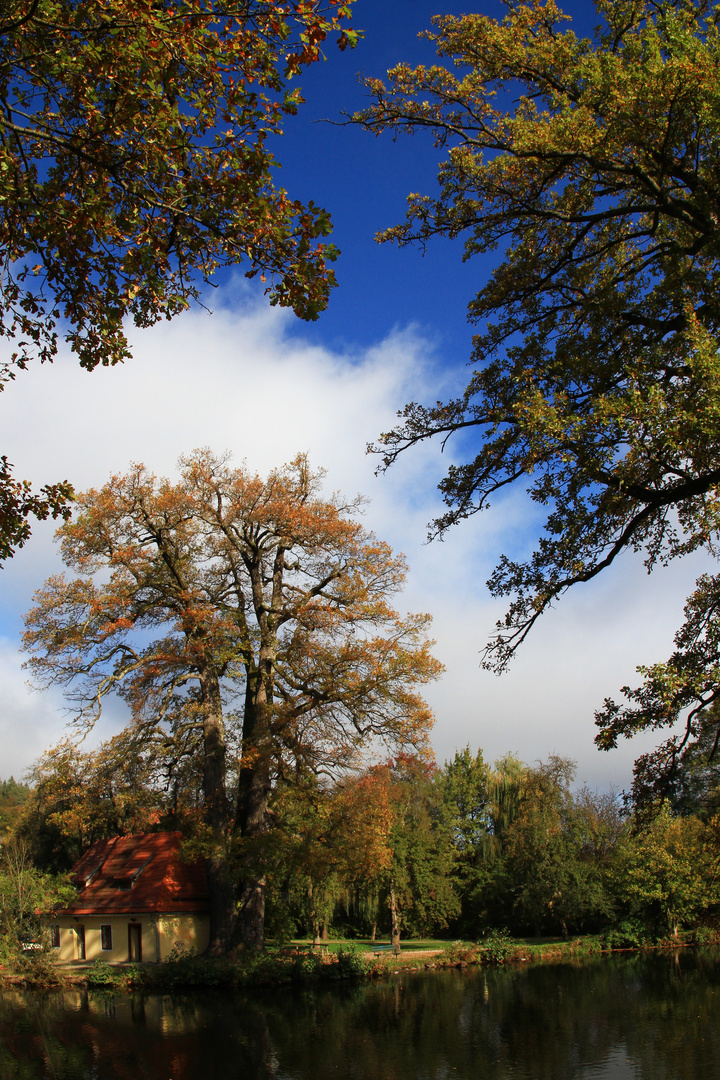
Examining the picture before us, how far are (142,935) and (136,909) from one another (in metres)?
1.00

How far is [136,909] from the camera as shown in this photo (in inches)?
1059

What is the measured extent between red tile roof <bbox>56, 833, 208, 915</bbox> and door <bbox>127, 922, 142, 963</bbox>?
693mm

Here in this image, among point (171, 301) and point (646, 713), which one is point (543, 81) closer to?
point (171, 301)

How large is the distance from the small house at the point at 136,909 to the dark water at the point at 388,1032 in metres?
4.78

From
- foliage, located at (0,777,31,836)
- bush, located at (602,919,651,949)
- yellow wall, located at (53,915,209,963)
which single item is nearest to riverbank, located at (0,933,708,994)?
yellow wall, located at (53,915,209,963)

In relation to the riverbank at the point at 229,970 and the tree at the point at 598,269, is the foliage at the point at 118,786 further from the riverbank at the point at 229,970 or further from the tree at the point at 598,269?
the tree at the point at 598,269

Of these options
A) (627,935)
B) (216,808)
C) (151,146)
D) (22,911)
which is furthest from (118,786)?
(627,935)

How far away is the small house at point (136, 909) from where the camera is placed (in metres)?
26.5

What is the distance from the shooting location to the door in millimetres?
27078

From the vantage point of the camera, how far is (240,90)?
4852mm

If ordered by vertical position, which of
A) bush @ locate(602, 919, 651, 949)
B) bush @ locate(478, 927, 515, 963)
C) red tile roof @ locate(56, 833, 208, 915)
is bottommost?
bush @ locate(602, 919, 651, 949)

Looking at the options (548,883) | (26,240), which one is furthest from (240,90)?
(548,883)

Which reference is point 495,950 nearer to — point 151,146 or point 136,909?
point 136,909

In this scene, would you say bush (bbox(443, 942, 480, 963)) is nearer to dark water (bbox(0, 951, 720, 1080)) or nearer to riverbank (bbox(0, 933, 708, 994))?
riverbank (bbox(0, 933, 708, 994))
